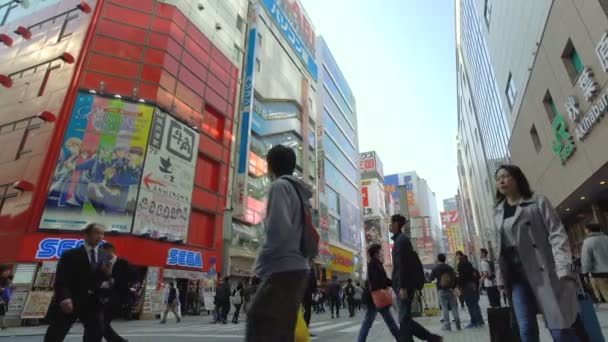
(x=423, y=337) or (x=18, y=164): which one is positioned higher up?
(x=18, y=164)

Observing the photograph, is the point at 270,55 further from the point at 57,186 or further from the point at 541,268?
the point at 541,268

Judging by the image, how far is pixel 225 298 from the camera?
13.4 m

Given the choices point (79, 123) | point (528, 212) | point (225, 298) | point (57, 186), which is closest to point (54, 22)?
point (79, 123)

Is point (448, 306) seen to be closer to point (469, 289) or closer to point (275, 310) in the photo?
point (469, 289)

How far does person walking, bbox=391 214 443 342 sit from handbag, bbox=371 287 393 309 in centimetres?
49

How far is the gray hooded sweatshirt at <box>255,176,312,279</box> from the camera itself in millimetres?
2037

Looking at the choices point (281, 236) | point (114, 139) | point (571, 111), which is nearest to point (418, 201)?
point (571, 111)

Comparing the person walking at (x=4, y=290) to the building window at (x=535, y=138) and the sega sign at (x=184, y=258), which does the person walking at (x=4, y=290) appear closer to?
the sega sign at (x=184, y=258)

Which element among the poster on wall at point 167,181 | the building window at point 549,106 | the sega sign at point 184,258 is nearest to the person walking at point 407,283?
the building window at point 549,106

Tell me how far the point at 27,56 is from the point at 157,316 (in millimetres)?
16425

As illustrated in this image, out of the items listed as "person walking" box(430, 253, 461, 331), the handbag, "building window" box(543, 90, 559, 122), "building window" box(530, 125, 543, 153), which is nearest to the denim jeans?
"person walking" box(430, 253, 461, 331)

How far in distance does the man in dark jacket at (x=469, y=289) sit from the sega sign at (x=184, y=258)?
14.4 metres

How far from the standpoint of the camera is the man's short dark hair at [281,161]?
7.98ft

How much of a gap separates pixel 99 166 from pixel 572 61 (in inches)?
757
